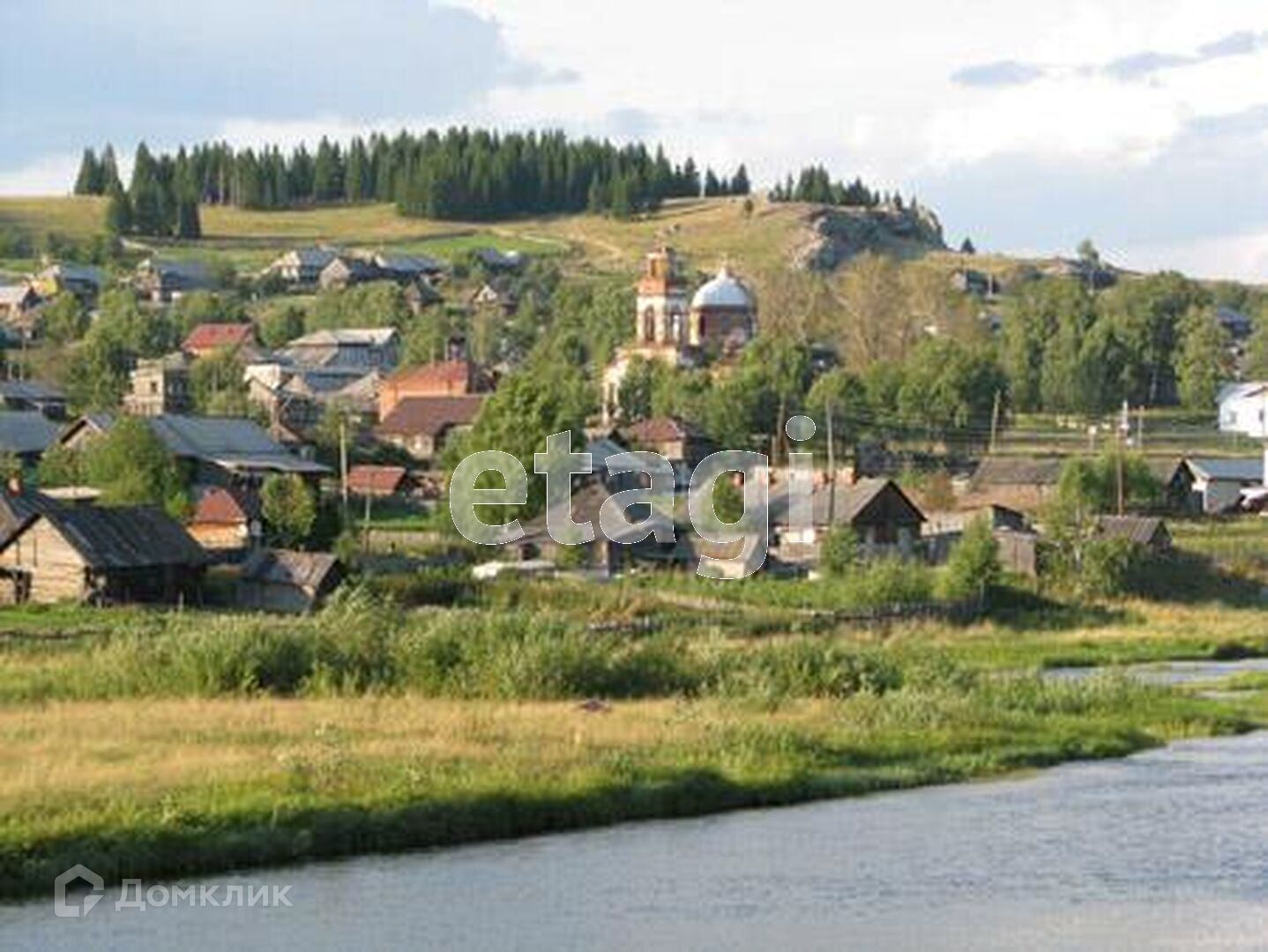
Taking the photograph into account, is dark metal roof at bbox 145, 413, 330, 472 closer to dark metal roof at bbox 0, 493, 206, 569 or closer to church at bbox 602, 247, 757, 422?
dark metal roof at bbox 0, 493, 206, 569

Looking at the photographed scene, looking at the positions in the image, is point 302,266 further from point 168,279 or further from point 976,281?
point 976,281

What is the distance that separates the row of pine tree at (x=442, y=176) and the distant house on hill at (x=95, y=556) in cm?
11483

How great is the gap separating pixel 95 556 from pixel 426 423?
38411mm

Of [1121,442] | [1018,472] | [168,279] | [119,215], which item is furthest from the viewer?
[119,215]

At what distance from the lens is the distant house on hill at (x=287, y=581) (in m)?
49.3

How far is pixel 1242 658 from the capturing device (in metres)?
50.3

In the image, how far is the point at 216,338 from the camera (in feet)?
368

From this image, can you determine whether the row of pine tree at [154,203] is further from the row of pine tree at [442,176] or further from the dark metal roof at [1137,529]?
the dark metal roof at [1137,529]

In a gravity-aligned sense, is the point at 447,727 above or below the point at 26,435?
below

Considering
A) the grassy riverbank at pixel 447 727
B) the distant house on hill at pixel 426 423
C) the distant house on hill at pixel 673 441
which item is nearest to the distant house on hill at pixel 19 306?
the distant house on hill at pixel 426 423

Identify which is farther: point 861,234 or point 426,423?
point 861,234

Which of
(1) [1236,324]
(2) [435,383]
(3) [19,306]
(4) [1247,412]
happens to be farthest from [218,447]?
(1) [1236,324]

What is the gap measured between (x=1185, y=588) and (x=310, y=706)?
32579 millimetres

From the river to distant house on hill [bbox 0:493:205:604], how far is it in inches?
959
